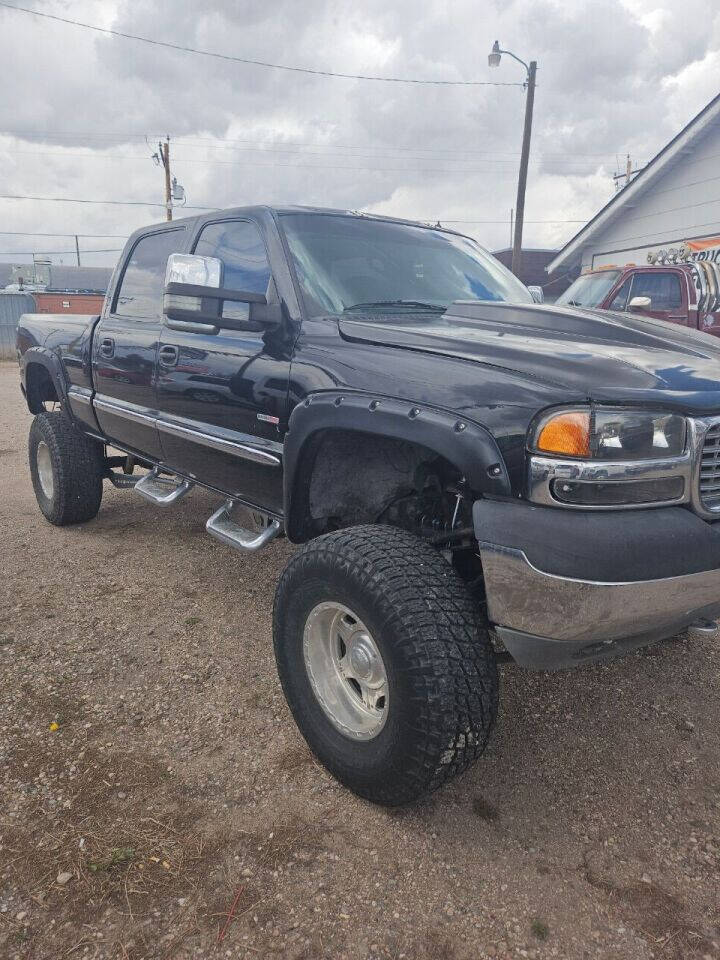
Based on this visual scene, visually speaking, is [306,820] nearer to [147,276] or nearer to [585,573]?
[585,573]

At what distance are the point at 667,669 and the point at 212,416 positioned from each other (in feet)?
7.75

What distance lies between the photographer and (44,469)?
5.25m

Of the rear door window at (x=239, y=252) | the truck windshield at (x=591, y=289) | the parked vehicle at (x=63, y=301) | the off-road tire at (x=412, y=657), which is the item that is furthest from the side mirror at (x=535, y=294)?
the parked vehicle at (x=63, y=301)

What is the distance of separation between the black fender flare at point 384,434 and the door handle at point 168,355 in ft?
3.76

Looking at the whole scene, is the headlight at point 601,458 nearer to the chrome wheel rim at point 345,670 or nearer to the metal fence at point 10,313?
the chrome wheel rim at point 345,670

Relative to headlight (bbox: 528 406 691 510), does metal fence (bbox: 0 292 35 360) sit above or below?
below

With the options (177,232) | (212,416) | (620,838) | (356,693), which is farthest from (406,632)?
(177,232)

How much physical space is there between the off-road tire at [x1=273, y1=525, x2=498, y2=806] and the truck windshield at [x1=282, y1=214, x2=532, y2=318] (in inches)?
44.6

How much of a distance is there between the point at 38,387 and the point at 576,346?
4553 mm

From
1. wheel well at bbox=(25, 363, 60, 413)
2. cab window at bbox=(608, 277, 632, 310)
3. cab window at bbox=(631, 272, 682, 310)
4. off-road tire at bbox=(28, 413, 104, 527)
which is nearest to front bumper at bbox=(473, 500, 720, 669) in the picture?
off-road tire at bbox=(28, 413, 104, 527)

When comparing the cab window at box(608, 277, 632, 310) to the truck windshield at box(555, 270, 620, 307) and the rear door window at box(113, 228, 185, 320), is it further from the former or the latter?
the rear door window at box(113, 228, 185, 320)

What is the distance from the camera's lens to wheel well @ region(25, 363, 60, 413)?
17.6ft

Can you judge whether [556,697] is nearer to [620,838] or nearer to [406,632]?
[620,838]

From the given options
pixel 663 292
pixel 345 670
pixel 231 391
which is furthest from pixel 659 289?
pixel 345 670
